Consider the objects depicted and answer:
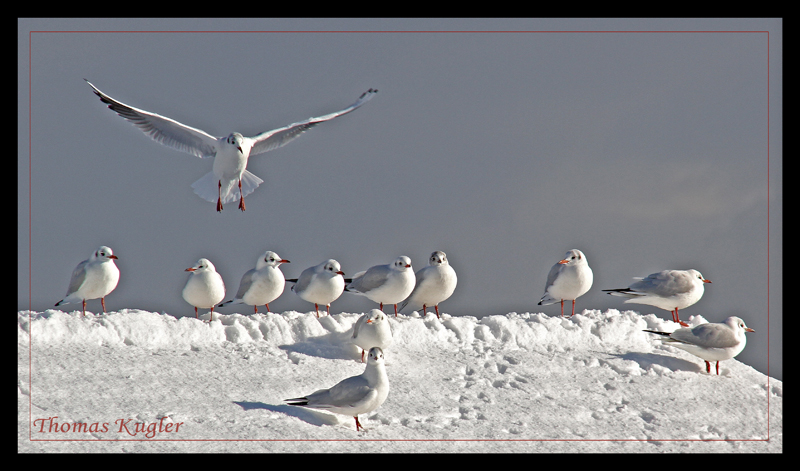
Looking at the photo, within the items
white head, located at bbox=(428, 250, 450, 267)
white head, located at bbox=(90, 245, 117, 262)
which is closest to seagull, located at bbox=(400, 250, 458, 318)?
white head, located at bbox=(428, 250, 450, 267)

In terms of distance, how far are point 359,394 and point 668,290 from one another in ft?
21.6

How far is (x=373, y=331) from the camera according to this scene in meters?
10.2

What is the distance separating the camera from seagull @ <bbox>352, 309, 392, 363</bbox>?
1016 centimetres

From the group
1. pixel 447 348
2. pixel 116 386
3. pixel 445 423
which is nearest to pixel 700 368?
pixel 447 348

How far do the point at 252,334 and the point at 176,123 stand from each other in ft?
13.9

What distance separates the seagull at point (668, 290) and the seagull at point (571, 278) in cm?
46

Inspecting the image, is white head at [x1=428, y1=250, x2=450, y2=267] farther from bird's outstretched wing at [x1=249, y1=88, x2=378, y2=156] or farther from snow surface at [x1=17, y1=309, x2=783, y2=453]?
bird's outstretched wing at [x1=249, y1=88, x2=378, y2=156]

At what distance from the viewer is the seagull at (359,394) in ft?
27.4

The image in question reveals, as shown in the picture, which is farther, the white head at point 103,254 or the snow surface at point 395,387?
the white head at point 103,254

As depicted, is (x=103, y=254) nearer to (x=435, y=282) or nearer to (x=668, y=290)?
(x=435, y=282)

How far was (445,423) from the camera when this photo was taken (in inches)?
357

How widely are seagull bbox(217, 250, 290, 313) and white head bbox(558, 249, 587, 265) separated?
4.75 m

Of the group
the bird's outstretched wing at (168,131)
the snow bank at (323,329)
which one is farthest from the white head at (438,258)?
the bird's outstretched wing at (168,131)

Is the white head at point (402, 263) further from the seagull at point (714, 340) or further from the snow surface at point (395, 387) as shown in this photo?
the seagull at point (714, 340)
